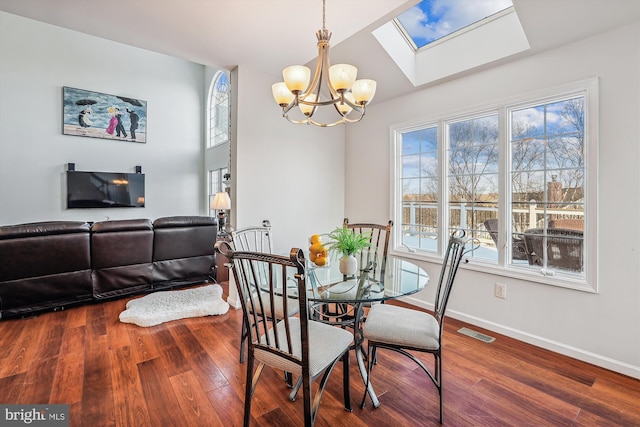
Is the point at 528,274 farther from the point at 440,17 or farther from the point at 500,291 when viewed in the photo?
the point at 440,17

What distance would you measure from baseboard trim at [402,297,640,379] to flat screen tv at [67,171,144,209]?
7.13 metres

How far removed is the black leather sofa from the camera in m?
2.99

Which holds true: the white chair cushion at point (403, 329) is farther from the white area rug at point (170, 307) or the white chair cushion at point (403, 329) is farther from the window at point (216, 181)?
the window at point (216, 181)

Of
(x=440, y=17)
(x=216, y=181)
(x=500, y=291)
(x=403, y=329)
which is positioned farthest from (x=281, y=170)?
(x=216, y=181)

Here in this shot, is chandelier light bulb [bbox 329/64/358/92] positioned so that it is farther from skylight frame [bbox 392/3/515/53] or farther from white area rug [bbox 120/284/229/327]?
white area rug [bbox 120/284/229/327]

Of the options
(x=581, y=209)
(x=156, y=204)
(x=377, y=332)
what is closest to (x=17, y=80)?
(x=156, y=204)

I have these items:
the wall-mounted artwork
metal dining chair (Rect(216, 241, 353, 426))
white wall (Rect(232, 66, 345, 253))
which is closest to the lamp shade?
white wall (Rect(232, 66, 345, 253))

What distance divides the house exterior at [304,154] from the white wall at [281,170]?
0.01 metres

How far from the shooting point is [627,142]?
206 cm

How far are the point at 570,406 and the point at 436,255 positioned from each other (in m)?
1.65

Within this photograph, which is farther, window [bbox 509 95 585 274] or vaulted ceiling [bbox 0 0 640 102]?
window [bbox 509 95 585 274]

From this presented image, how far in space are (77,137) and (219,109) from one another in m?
3.14

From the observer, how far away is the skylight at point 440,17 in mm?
2619

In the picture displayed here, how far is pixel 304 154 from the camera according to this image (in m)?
3.76
